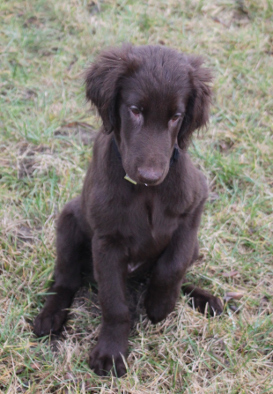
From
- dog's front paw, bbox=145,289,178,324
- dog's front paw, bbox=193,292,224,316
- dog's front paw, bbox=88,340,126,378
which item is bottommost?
dog's front paw, bbox=88,340,126,378

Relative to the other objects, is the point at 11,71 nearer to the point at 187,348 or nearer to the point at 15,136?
the point at 15,136

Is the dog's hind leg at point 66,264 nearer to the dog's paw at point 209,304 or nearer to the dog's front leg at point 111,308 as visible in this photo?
the dog's front leg at point 111,308

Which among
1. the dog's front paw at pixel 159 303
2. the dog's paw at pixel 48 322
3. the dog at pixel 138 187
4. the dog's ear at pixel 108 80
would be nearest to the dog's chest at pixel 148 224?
the dog at pixel 138 187

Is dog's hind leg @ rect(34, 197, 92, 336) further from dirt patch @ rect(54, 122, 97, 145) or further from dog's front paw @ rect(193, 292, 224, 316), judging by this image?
dirt patch @ rect(54, 122, 97, 145)

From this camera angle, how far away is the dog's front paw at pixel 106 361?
2773 mm

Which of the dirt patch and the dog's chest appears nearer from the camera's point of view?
the dog's chest

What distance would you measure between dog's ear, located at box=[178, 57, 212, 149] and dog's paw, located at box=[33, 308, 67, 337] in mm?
1242

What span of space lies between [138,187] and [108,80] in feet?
1.80

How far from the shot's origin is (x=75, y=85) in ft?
16.3

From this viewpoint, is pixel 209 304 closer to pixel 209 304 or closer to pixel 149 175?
pixel 209 304

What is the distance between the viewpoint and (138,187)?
104 inches

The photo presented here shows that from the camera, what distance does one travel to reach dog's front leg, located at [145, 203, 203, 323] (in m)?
2.83

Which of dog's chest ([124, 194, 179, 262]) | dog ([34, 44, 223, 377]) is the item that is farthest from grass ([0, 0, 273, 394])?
dog's chest ([124, 194, 179, 262])

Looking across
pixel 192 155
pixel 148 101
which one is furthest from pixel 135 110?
pixel 192 155
